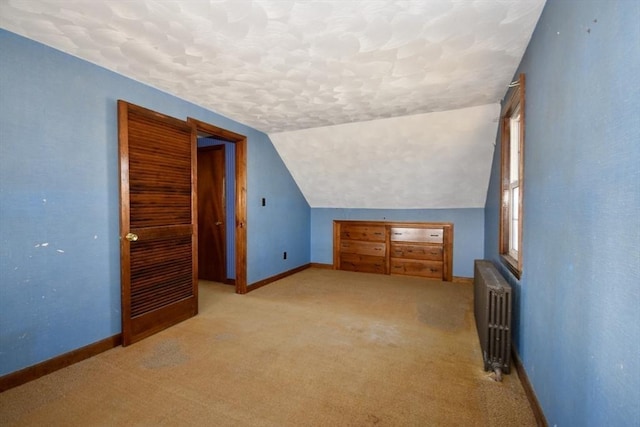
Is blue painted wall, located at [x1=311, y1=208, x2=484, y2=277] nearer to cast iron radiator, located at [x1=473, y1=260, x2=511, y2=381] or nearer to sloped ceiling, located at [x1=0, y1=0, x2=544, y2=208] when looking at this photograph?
sloped ceiling, located at [x1=0, y1=0, x2=544, y2=208]

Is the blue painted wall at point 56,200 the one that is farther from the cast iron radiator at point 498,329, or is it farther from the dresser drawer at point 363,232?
the dresser drawer at point 363,232

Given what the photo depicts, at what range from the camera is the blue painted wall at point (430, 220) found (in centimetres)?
455

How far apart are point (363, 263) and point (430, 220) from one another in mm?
1388

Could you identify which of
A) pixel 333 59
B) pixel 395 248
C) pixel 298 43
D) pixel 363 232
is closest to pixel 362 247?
pixel 363 232

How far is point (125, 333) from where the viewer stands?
2438 mm

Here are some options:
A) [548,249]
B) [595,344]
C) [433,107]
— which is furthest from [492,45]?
[595,344]

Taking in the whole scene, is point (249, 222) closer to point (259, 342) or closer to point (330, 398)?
point (259, 342)

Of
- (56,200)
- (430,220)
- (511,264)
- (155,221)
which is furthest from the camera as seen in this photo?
→ (430,220)

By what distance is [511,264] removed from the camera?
2309mm

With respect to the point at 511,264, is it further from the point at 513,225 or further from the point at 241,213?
the point at 241,213

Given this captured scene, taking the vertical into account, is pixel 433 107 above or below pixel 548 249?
above

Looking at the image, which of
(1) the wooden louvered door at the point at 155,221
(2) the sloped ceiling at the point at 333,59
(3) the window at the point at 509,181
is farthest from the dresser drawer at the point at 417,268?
(1) the wooden louvered door at the point at 155,221

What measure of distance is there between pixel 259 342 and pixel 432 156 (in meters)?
3.12

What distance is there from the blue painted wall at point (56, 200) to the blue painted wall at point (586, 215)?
9.93 ft
